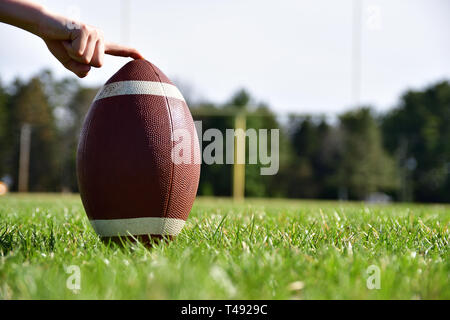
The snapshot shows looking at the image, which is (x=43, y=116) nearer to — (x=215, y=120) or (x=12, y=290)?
(x=215, y=120)

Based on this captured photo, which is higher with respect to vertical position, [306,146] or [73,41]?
[73,41]

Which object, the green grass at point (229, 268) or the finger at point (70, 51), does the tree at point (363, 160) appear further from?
the finger at point (70, 51)

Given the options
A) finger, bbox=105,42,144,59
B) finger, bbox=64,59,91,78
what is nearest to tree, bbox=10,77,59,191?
finger, bbox=105,42,144,59

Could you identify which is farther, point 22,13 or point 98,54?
point 98,54

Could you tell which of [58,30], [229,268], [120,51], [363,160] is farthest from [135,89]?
[363,160]

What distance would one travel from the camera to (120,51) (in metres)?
2.54

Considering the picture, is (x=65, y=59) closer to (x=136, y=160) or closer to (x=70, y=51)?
(x=70, y=51)

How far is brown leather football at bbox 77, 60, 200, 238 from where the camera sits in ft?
7.62

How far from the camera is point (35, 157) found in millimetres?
34969

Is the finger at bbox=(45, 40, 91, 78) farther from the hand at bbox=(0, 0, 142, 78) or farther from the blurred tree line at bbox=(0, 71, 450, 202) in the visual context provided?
the blurred tree line at bbox=(0, 71, 450, 202)

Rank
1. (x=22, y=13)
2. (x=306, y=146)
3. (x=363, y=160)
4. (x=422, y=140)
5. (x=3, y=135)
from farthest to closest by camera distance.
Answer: (x=306, y=146) → (x=422, y=140) → (x=363, y=160) → (x=3, y=135) → (x=22, y=13)

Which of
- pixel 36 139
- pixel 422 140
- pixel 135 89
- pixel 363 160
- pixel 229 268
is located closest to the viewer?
pixel 229 268

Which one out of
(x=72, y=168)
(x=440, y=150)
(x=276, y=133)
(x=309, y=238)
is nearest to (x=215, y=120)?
(x=276, y=133)

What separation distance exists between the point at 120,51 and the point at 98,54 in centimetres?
36
